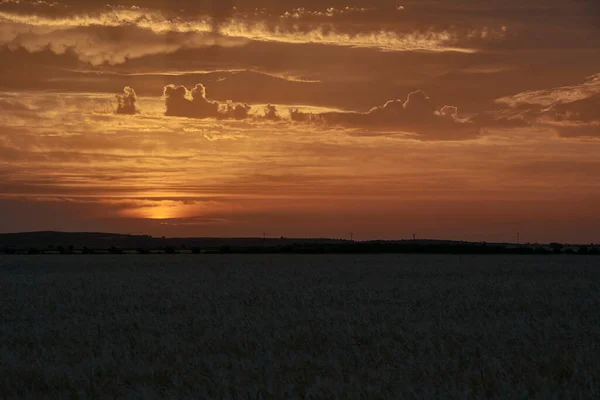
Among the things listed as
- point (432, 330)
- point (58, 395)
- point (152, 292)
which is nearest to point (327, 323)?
point (432, 330)

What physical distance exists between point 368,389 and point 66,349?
6.95 meters

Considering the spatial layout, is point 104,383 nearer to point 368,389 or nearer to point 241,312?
point 368,389

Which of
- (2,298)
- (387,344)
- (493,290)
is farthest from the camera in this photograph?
(493,290)

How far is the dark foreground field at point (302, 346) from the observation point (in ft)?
36.7

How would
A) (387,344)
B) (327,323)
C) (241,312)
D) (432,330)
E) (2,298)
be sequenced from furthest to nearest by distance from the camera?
(2,298)
(241,312)
(327,323)
(432,330)
(387,344)

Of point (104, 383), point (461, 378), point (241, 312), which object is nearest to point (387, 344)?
point (461, 378)

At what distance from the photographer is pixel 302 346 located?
15219 millimetres

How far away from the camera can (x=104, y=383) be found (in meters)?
11.8

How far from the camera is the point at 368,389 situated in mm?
10742

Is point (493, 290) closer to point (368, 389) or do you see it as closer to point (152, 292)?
point (152, 292)

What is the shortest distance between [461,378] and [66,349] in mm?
7634

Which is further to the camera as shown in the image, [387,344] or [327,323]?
[327,323]

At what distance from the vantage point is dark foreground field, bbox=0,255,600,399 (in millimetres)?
11188

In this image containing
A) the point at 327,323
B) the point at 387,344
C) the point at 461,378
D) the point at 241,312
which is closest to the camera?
the point at 461,378
